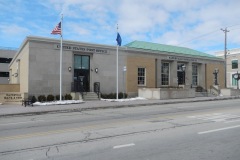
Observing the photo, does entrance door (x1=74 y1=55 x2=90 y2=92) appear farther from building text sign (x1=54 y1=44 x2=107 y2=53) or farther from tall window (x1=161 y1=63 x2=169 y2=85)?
tall window (x1=161 y1=63 x2=169 y2=85)

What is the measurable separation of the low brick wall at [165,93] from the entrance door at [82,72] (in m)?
6.34

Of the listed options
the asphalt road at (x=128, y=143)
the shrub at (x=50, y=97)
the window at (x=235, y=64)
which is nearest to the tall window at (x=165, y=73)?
the shrub at (x=50, y=97)

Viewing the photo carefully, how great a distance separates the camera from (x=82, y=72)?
30.8m

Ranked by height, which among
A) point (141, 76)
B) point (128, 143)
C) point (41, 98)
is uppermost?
point (141, 76)

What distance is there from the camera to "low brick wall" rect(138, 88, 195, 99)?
29663 millimetres

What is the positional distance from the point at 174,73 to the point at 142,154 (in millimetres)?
31655

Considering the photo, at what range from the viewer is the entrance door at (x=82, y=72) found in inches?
1190

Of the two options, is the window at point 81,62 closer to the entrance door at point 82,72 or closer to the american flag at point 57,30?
the entrance door at point 82,72

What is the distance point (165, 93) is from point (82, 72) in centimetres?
926

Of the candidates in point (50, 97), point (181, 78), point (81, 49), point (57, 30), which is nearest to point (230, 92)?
point (181, 78)

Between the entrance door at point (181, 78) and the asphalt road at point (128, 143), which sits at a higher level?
the entrance door at point (181, 78)

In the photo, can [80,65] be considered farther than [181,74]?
No

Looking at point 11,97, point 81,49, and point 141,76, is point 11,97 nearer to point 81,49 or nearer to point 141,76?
point 81,49

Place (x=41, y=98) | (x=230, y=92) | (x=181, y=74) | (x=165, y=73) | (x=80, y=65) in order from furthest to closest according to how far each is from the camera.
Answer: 1. (x=181, y=74)
2. (x=230, y=92)
3. (x=165, y=73)
4. (x=80, y=65)
5. (x=41, y=98)
